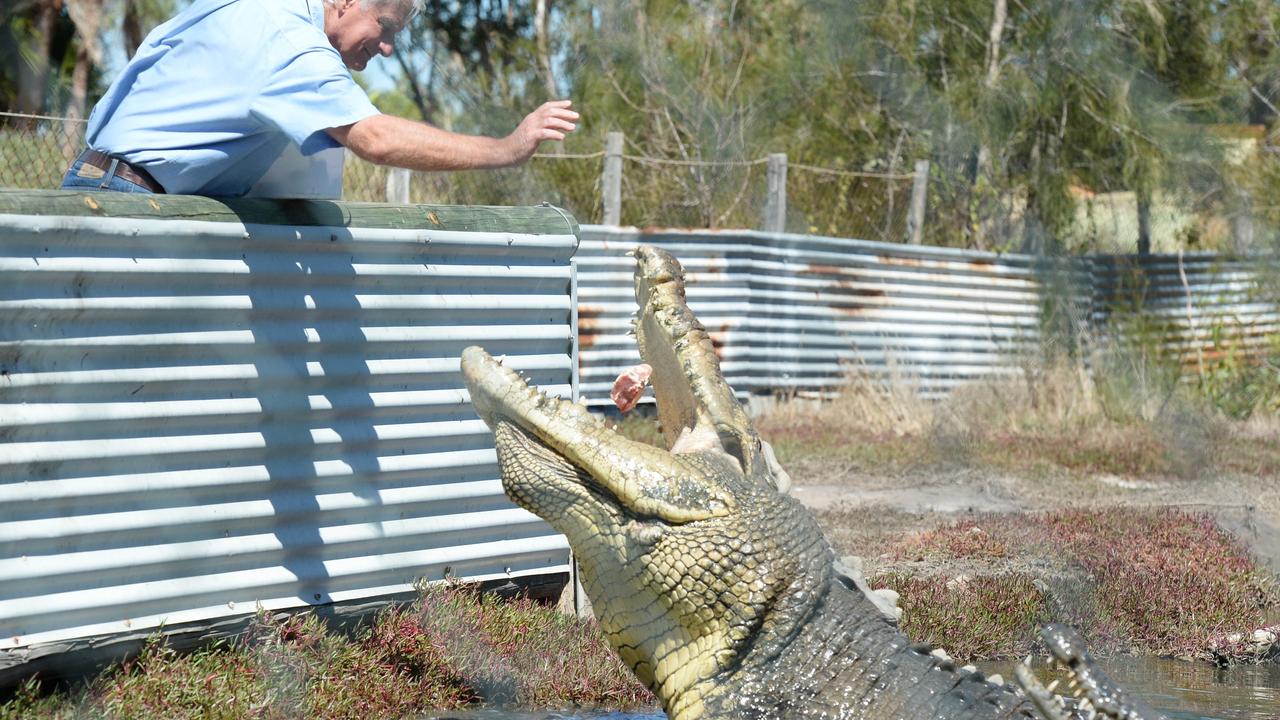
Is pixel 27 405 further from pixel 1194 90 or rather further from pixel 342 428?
pixel 1194 90

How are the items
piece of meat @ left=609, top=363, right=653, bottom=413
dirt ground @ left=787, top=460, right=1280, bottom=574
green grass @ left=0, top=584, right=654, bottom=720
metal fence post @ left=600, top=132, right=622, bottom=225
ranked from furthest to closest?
metal fence post @ left=600, top=132, right=622, bottom=225, dirt ground @ left=787, top=460, right=1280, bottom=574, piece of meat @ left=609, top=363, right=653, bottom=413, green grass @ left=0, top=584, right=654, bottom=720

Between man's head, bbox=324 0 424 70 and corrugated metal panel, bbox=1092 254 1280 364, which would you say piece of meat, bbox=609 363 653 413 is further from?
corrugated metal panel, bbox=1092 254 1280 364

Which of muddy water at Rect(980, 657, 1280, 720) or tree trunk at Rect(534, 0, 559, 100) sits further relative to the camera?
tree trunk at Rect(534, 0, 559, 100)

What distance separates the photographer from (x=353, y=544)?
13.0 feet

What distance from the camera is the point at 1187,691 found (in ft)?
16.2

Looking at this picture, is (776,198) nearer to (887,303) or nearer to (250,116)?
(887,303)

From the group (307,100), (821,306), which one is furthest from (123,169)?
(821,306)

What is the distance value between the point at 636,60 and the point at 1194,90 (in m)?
6.49

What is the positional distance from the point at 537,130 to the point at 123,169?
1.18m

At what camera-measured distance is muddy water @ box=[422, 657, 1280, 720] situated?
4.08 m

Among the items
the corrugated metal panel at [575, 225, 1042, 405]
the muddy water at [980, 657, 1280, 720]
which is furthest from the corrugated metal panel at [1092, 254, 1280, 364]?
the muddy water at [980, 657, 1280, 720]

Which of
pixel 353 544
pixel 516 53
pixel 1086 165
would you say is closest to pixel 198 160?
pixel 353 544

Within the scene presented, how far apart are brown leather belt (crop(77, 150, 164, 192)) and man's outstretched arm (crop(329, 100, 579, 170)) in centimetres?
62

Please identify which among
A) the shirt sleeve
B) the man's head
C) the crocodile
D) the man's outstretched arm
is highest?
the man's head
